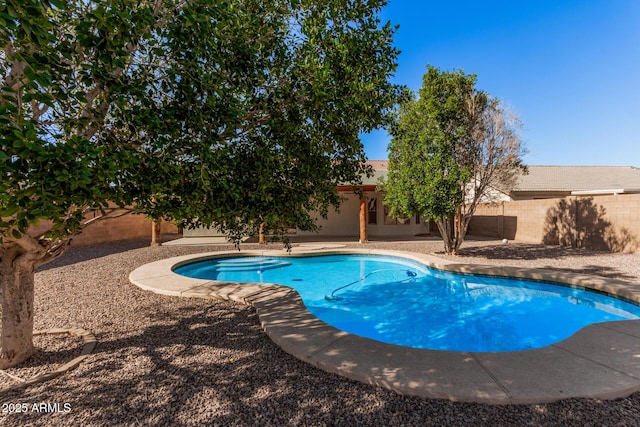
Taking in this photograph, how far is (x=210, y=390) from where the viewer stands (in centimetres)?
311

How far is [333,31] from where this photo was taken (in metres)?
4.10

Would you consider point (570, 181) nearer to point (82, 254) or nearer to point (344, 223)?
point (344, 223)

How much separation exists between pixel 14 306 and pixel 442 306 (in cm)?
827

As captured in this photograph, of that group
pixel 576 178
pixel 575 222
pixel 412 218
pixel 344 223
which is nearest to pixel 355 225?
pixel 344 223

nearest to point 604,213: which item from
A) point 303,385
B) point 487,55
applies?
point 487,55

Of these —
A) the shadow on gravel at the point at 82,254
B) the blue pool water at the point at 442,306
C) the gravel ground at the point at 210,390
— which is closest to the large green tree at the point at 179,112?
the gravel ground at the point at 210,390

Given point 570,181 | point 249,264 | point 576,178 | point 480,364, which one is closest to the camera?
point 480,364

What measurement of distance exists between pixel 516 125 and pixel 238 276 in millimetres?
12144

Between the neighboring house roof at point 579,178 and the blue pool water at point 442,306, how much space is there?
51.0ft

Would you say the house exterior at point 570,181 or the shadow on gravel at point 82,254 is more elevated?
the house exterior at point 570,181

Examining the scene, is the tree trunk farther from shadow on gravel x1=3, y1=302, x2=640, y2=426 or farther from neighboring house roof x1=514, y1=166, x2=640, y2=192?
neighboring house roof x1=514, y1=166, x2=640, y2=192

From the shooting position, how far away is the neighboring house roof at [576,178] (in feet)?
70.5

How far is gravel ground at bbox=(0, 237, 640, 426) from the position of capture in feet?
8.71

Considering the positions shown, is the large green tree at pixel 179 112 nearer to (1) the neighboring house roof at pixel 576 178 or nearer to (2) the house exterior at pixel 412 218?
(2) the house exterior at pixel 412 218
